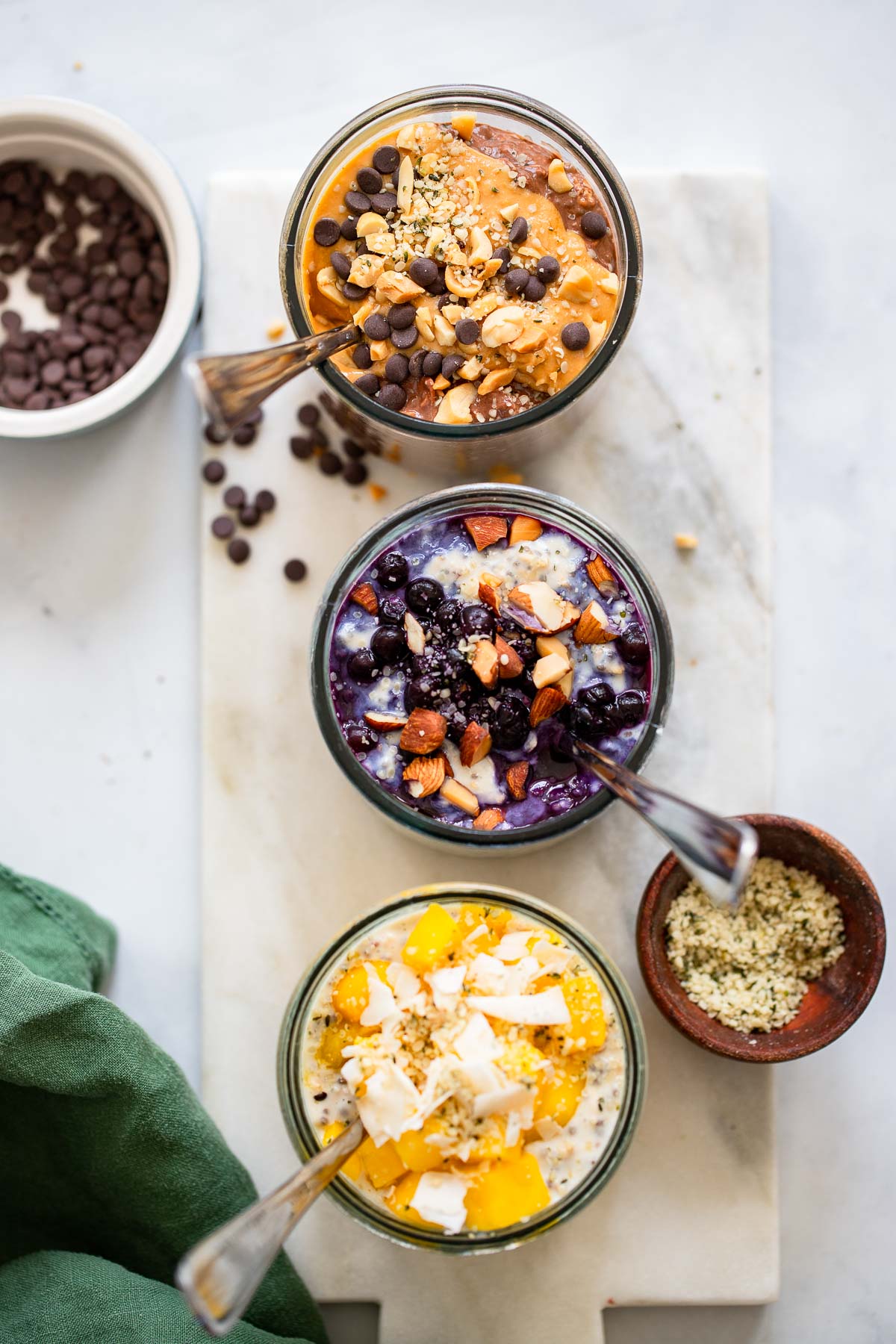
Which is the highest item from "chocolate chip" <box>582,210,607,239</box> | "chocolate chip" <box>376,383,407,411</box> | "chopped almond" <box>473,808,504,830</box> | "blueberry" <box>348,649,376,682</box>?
"chocolate chip" <box>582,210,607,239</box>

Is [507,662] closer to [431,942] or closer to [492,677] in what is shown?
[492,677]

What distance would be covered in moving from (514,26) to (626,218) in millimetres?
536

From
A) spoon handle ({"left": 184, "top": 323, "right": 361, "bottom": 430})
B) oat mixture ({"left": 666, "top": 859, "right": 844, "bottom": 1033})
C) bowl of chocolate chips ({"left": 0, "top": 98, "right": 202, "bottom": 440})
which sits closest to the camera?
spoon handle ({"left": 184, "top": 323, "right": 361, "bottom": 430})

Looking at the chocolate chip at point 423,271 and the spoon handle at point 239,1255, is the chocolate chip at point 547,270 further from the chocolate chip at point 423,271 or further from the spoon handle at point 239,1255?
the spoon handle at point 239,1255

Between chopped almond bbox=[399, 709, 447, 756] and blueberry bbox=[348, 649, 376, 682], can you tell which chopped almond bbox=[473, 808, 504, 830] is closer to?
chopped almond bbox=[399, 709, 447, 756]

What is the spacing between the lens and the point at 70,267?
78.6 inches

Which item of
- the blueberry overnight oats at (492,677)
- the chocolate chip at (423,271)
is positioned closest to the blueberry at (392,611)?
the blueberry overnight oats at (492,677)

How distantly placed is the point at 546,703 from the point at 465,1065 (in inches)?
18.7

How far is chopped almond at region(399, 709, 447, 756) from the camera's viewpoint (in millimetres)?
1597

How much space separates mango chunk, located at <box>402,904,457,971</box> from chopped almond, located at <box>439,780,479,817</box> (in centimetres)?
14

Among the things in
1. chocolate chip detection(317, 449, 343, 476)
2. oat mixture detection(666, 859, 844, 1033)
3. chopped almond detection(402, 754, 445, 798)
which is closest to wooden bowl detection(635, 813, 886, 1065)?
oat mixture detection(666, 859, 844, 1033)

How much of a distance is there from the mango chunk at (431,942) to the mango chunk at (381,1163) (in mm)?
236

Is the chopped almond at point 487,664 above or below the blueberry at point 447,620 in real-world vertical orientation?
below

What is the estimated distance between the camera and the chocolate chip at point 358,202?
5.52 ft
